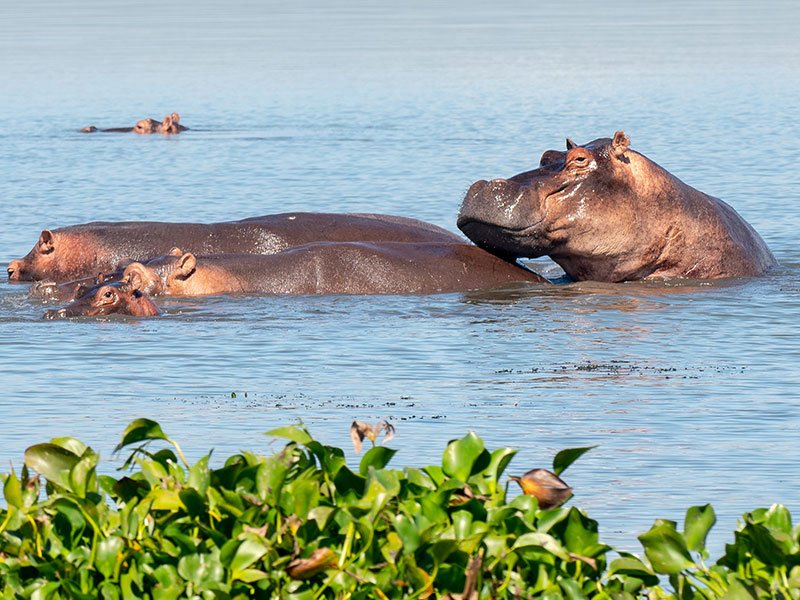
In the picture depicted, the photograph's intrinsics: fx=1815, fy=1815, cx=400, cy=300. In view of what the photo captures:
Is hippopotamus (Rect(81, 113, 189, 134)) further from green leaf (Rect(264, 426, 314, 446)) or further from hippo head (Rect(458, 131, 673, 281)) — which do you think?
green leaf (Rect(264, 426, 314, 446))

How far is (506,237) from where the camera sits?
12.0 metres

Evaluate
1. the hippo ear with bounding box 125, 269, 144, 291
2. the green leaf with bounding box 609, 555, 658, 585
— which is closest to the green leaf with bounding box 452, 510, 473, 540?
the green leaf with bounding box 609, 555, 658, 585

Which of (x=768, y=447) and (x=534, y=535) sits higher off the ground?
(x=534, y=535)

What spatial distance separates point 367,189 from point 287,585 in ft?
50.5

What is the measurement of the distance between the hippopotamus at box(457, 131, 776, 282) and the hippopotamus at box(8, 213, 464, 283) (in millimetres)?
1087

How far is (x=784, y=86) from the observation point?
32.3 meters

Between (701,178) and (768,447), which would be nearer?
(768,447)

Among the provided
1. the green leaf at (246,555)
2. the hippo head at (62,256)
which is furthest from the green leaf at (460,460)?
the hippo head at (62,256)

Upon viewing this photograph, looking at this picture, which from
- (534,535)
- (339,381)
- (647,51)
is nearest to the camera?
(534,535)

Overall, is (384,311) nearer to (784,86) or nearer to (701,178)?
(701,178)

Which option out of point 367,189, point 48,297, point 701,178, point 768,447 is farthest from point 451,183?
point 768,447

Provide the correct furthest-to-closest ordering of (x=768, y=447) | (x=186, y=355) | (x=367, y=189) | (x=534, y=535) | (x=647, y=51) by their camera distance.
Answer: (x=647, y=51)
(x=367, y=189)
(x=186, y=355)
(x=768, y=447)
(x=534, y=535)

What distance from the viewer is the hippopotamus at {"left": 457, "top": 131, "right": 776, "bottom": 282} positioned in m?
11.8

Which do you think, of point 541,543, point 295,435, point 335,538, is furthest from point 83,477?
point 541,543
